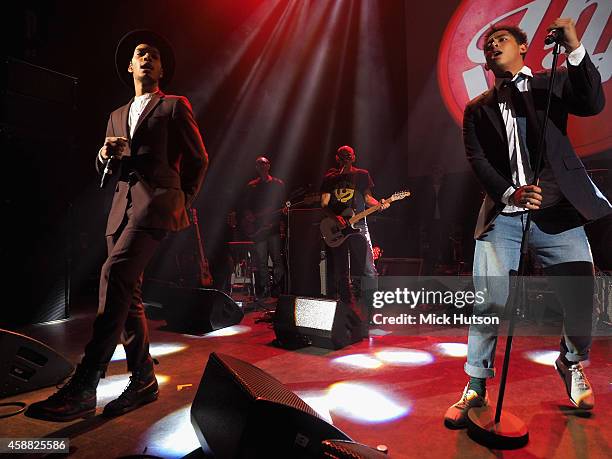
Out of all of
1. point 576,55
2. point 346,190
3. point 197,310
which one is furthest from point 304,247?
point 576,55

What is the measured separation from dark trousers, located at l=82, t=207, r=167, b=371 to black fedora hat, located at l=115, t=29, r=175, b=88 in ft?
3.41

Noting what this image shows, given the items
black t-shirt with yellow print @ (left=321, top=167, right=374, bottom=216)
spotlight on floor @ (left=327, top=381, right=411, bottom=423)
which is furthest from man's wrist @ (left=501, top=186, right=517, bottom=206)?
black t-shirt with yellow print @ (left=321, top=167, right=374, bottom=216)

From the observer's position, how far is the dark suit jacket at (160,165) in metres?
2.25

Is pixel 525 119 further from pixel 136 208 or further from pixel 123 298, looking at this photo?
pixel 123 298

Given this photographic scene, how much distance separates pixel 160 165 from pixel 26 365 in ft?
4.86

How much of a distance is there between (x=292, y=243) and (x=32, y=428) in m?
3.87

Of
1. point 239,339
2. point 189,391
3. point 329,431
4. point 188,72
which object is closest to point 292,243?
point 239,339

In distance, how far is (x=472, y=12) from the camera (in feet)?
21.6

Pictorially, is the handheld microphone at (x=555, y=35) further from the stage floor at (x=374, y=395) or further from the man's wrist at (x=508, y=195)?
the stage floor at (x=374, y=395)

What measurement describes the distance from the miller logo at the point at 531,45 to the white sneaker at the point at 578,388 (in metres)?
4.85

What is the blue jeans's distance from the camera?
208 cm

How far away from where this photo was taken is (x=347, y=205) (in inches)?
203

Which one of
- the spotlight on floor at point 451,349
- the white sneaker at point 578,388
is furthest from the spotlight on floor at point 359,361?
the white sneaker at point 578,388

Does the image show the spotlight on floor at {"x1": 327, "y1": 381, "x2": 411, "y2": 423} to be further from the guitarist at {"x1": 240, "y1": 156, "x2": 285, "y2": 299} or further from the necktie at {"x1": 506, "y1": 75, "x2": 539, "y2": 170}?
the guitarist at {"x1": 240, "y1": 156, "x2": 285, "y2": 299}
